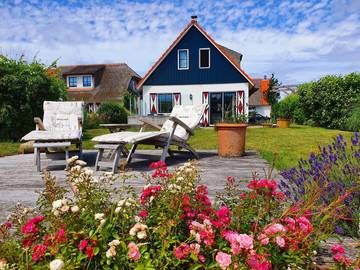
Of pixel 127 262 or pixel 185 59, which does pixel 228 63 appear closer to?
pixel 185 59

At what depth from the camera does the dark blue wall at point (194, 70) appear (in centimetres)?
1648

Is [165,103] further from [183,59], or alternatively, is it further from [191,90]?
[183,59]

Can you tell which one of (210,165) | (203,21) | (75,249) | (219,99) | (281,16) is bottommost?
(210,165)

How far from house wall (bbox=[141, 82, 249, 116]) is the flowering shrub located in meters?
15.5

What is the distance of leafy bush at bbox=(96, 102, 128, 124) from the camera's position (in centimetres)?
1756

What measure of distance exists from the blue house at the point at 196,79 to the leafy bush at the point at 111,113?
2089 mm

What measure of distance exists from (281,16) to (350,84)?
9145mm

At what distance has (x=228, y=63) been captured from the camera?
16406mm

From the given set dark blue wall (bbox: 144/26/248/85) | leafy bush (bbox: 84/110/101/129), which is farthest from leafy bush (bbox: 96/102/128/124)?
dark blue wall (bbox: 144/26/248/85)

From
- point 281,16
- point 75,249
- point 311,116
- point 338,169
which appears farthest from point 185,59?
point 75,249

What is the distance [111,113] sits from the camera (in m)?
18.0

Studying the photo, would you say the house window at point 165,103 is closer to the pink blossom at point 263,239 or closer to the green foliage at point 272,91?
the green foliage at point 272,91

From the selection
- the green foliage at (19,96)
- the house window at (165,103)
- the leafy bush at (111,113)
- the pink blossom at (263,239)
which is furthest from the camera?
the leafy bush at (111,113)

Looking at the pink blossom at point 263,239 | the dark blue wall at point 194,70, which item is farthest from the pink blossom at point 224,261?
the dark blue wall at point 194,70
